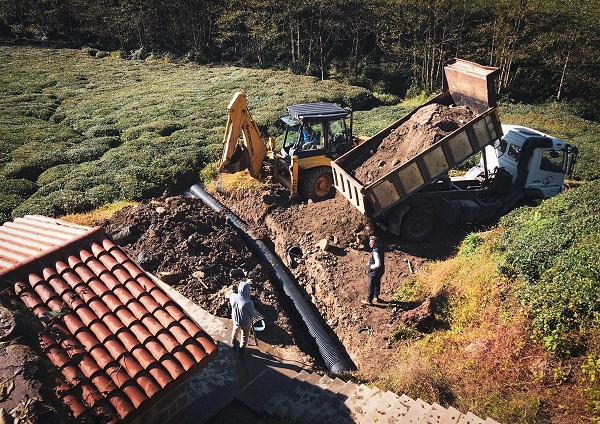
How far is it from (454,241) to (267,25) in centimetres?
3498

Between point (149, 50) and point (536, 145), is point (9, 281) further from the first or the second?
point (149, 50)

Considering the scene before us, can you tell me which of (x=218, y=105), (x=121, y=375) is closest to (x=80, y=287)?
(x=121, y=375)

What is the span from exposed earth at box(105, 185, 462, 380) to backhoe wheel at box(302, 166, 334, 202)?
1.51ft

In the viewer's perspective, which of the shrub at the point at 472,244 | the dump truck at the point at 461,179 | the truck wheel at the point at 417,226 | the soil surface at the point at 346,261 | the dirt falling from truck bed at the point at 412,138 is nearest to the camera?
the soil surface at the point at 346,261

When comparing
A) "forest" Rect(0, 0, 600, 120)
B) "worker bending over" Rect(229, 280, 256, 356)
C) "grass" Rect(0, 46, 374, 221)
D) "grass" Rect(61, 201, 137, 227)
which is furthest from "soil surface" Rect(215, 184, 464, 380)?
"forest" Rect(0, 0, 600, 120)

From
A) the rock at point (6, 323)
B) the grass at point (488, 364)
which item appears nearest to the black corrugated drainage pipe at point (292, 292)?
the grass at point (488, 364)

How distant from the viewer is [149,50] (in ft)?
153

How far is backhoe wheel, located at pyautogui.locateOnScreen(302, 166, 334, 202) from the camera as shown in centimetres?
1345

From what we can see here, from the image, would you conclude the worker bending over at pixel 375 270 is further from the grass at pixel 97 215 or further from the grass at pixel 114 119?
the grass at pixel 114 119

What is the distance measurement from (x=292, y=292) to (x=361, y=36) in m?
34.5

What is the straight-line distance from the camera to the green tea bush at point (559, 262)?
6852 mm

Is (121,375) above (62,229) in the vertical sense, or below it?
below

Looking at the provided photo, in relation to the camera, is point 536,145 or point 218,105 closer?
point 536,145

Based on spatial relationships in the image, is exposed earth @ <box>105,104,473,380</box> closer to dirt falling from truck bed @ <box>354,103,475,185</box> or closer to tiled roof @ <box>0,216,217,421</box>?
dirt falling from truck bed @ <box>354,103,475,185</box>
